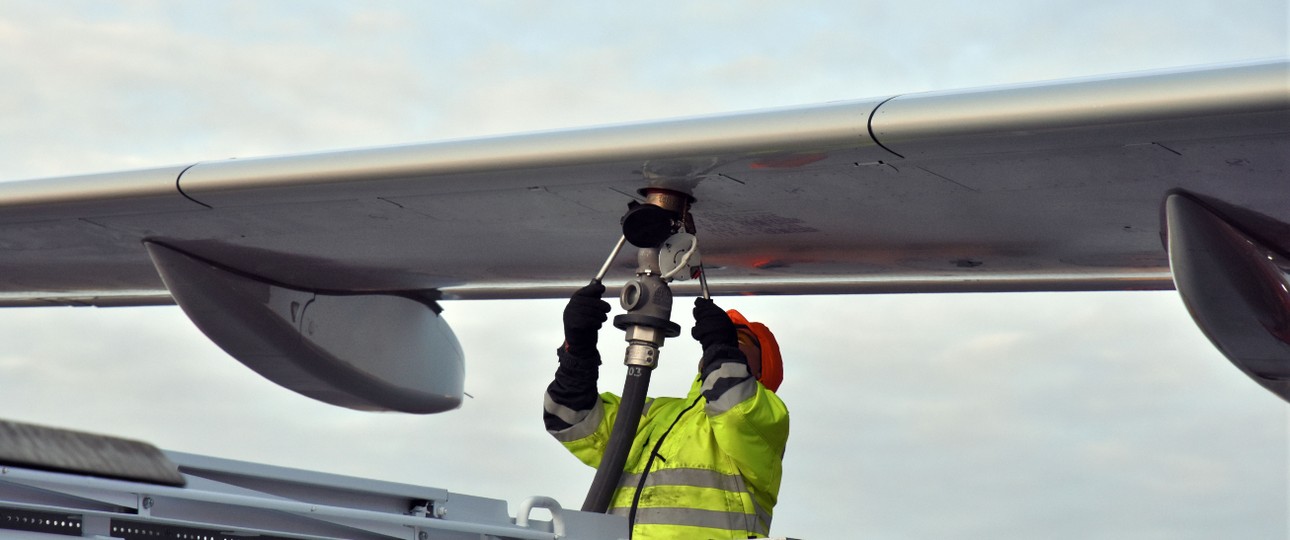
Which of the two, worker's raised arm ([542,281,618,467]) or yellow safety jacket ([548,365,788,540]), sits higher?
worker's raised arm ([542,281,618,467])

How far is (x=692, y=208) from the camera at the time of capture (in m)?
6.30

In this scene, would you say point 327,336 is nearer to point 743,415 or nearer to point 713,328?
point 713,328

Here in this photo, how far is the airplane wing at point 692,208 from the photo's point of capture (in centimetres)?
502

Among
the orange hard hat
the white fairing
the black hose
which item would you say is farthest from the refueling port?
the white fairing

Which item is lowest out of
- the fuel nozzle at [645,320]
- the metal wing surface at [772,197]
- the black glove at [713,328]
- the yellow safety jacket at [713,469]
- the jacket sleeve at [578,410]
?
the yellow safety jacket at [713,469]

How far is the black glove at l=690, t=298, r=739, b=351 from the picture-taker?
5195mm

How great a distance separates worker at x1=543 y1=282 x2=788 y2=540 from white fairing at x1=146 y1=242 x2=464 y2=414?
321 cm

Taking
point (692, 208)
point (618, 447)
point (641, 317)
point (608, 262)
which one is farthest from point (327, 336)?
point (618, 447)

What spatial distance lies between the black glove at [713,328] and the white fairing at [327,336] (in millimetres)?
3814

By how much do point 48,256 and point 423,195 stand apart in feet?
10.9

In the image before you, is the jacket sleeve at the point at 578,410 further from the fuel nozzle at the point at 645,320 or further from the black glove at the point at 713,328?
the black glove at the point at 713,328

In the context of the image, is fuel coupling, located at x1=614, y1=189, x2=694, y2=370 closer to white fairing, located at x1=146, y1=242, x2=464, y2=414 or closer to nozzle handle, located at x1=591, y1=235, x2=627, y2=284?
nozzle handle, located at x1=591, y1=235, x2=627, y2=284

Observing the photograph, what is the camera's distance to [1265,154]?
4938mm

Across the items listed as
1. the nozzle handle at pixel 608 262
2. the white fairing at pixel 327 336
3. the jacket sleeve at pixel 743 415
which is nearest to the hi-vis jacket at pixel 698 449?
the jacket sleeve at pixel 743 415
